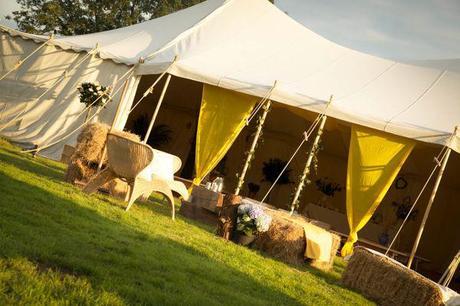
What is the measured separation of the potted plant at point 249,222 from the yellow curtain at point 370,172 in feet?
8.47

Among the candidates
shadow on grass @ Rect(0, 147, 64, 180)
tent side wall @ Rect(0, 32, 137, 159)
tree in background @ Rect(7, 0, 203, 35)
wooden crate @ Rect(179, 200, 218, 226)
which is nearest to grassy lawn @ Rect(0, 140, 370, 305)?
shadow on grass @ Rect(0, 147, 64, 180)

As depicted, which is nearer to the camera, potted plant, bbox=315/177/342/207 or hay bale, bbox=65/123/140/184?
hay bale, bbox=65/123/140/184

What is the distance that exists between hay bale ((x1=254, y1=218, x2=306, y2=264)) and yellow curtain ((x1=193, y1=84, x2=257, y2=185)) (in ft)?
10.4

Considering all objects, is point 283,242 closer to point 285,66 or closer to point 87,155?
point 87,155

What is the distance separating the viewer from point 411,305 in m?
5.84

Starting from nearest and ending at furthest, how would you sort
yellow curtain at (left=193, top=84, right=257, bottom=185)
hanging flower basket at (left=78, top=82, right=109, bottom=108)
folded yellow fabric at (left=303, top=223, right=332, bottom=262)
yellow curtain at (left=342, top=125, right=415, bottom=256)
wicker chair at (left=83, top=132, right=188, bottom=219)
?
wicker chair at (left=83, top=132, right=188, bottom=219) < folded yellow fabric at (left=303, top=223, right=332, bottom=262) < yellow curtain at (left=342, top=125, right=415, bottom=256) < yellow curtain at (left=193, top=84, right=257, bottom=185) < hanging flower basket at (left=78, top=82, right=109, bottom=108)

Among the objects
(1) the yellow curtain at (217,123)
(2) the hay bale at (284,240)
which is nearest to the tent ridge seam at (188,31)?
(1) the yellow curtain at (217,123)

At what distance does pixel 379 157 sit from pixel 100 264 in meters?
6.39

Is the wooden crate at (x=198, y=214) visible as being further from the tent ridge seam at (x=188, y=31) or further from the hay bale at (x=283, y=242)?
the tent ridge seam at (x=188, y=31)

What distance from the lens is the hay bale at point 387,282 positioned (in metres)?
5.79

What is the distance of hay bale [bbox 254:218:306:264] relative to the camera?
6.91 metres

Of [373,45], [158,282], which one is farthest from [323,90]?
[373,45]

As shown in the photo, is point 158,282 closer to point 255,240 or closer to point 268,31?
point 255,240

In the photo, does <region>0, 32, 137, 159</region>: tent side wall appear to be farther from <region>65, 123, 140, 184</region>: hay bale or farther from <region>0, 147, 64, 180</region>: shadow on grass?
<region>65, 123, 140, 184</region>: hay bale
